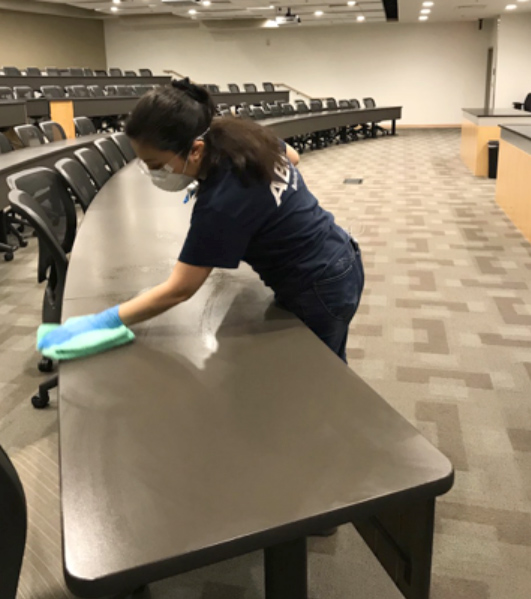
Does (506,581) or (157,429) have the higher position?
(157,429)

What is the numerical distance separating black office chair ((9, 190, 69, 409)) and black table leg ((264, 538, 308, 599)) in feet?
4.78

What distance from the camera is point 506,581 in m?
1.56

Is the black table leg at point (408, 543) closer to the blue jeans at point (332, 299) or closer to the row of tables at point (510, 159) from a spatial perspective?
the blue jeans at point (332, 299)

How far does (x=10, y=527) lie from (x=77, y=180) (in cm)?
245

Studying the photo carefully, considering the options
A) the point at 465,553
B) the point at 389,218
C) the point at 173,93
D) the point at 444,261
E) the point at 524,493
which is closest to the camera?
the point at 173,93

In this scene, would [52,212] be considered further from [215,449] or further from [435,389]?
[215,449]

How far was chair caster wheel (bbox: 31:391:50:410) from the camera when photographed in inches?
96.2

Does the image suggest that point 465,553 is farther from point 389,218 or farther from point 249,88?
point 249,88

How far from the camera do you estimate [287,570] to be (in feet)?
3.27

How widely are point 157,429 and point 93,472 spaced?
139mm

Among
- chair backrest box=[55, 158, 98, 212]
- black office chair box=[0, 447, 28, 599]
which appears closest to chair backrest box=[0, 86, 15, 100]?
chair backrest box=[55, 158, 98, 212]

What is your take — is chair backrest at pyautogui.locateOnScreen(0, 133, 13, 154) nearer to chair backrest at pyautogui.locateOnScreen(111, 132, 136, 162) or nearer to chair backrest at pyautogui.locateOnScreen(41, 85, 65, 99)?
chair backrest at pyautogui.locateOnScreen(111, 132, 136, 162)

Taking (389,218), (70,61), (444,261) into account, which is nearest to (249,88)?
(70,61)

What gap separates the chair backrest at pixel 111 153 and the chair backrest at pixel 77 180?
107 centimetres
